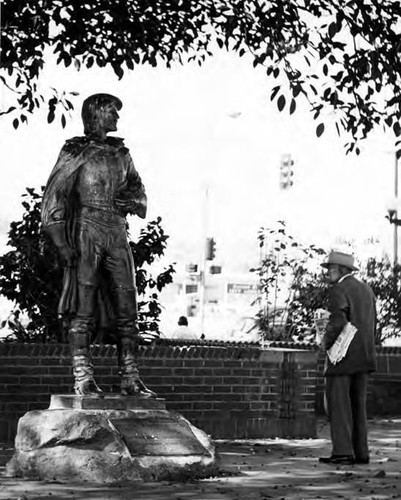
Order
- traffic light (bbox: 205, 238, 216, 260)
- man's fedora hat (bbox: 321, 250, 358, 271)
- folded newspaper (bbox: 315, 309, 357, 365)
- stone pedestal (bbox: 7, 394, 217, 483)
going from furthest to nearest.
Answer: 1. traffic light (bbox: 205, 238, 216, 260)
2. man's fedora hat (bbox: 321, 250, 358, 271)
3. folded newspaper (bbox: 315, 309, 357, 365)
4. stone pedestal (bbox: 7, 394, 217, 483)

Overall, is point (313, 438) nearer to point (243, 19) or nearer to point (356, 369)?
point (356, 369)

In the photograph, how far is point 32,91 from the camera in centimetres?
1983

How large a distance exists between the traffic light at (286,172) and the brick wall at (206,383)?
33590 mm

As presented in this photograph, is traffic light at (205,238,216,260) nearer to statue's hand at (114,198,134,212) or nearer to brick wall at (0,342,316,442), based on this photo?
brick wall at (0,342,316,442)

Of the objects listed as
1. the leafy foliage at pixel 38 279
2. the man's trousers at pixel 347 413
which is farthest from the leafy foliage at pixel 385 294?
the man's trousers at pixel 347 413

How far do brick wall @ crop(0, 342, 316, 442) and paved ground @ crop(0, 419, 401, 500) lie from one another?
98 centimetres

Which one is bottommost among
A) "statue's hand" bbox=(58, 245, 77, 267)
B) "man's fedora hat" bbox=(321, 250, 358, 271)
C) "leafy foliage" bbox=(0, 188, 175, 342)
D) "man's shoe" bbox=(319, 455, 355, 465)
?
"man's shoe" bbox=(319, 455, 355, 465)

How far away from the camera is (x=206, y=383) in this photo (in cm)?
1581

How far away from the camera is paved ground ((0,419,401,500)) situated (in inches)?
416

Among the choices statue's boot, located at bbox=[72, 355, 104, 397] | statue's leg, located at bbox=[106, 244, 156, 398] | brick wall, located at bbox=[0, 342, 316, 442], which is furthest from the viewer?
brick wall, located at bbox=[0, 342, 316, 442]

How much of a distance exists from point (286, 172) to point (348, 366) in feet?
123

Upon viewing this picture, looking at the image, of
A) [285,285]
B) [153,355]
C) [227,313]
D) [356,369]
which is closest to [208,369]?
[153,355]

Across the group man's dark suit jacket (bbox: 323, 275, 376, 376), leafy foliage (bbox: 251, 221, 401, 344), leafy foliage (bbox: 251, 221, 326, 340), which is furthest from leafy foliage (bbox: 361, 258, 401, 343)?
man's dark suit jacket (bbox: 323, 275, 376, 376)

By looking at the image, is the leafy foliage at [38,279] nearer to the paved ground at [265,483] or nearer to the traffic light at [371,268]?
the paved ground at [265,483]
